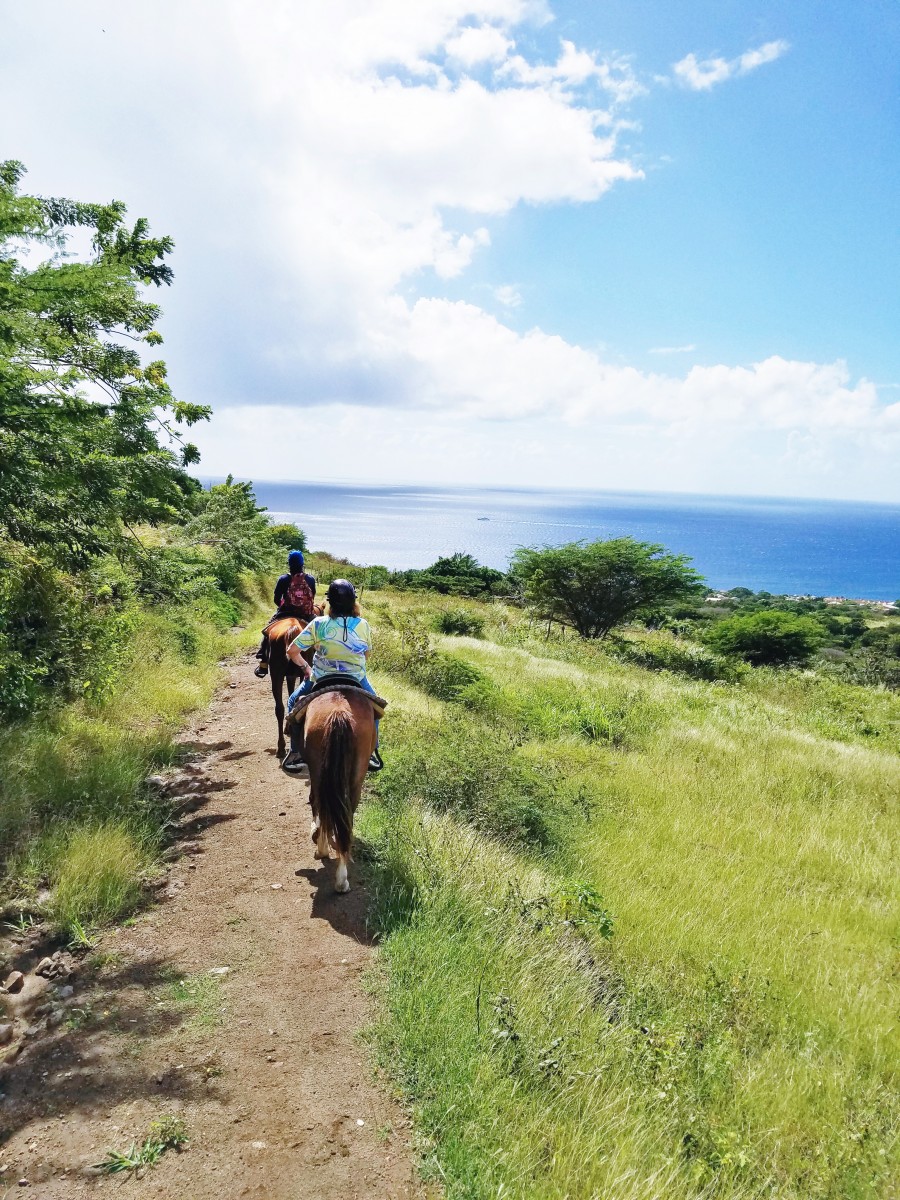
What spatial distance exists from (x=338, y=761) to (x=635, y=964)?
2812 mm

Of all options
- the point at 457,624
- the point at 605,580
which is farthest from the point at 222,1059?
the point at 605,580

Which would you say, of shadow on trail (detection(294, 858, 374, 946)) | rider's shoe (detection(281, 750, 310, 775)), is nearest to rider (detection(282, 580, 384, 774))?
rider's shoe (detection(281, 750, 310, 775))

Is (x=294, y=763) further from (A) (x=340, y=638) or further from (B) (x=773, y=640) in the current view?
(B) (x=773, y=640)

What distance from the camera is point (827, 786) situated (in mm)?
9250

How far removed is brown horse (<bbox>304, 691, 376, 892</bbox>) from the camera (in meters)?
4.91

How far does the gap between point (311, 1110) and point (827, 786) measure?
893cm

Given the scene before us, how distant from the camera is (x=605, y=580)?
1286 inches

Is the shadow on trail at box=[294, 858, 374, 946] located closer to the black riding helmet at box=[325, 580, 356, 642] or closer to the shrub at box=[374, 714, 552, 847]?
the shrub at box=[374, 714, 552, 847]

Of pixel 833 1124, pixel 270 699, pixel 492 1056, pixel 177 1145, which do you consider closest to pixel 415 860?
pixel 492 1056

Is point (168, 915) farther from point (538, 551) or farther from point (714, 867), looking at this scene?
point (538, 551)

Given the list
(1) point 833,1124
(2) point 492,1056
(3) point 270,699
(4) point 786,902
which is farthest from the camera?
(3) point 270,699

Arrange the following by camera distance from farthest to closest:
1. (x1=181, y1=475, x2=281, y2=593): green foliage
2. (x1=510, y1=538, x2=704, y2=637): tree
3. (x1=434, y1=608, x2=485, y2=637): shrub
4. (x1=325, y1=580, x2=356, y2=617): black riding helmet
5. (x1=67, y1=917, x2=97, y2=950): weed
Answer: (x1=510, y1=538, x2=704, y2=637): tree
(x1=434, y1=608, x2=485, y2=637): shrub
(x1=181, y1=475, x2=281, y2=593): green foliage
(x1=325, y1=580, x2=356, y2=617): black riding helmet
(x1=67, y1=917, x2=97, y2=950): weed

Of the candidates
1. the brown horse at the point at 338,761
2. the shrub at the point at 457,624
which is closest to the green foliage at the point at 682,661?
the shrub at the point at 457,624

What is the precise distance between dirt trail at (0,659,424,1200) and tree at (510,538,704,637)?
28610mm
